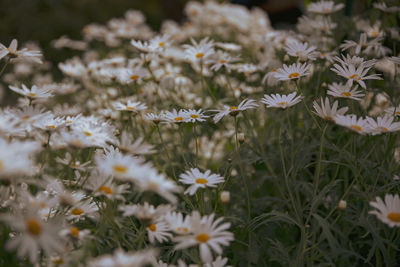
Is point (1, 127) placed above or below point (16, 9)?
above

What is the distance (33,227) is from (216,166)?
1229mm

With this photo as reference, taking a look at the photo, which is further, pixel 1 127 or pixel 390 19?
pixel 390 19

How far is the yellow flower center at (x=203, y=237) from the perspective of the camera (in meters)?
0.93

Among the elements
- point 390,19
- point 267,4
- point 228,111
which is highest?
point 390,19

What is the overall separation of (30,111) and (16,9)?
5.12 metres

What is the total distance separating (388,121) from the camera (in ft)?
4.01

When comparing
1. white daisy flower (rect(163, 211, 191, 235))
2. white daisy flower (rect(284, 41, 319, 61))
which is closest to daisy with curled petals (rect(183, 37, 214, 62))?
white daisy flower (rect(284, 41, 319, 61))

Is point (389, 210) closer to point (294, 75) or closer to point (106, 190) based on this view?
point (294, 75)

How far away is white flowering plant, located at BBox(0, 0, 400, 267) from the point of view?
3.14 ft

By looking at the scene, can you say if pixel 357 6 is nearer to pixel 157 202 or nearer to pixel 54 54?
pixel 157 202

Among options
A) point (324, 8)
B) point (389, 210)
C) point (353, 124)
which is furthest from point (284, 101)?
point (324, 8)

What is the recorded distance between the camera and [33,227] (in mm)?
778

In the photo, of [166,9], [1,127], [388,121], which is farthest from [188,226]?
[166,9]

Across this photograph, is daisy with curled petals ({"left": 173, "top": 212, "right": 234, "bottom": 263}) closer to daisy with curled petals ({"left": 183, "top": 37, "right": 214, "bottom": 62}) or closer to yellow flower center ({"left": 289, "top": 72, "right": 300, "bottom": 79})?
yellow flower center ({"left": 289, "top": 72, "right": 300, "bottom": 79})
